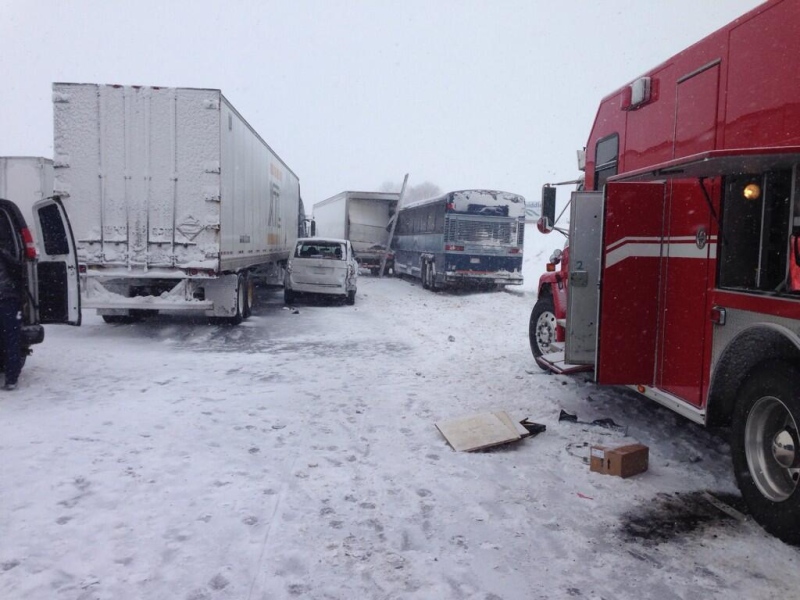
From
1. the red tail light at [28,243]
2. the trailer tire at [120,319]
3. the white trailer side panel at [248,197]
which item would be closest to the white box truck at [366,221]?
the white trailer side panel at [248,197]

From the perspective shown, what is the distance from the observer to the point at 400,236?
2956 cm

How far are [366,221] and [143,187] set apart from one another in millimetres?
19580

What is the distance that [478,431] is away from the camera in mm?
5801

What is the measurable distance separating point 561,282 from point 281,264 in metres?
16.0

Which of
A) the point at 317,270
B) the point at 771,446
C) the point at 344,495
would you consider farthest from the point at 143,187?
the point at 771,446

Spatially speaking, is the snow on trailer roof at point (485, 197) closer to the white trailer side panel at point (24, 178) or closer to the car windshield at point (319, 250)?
the car windshield at point (319, 250)

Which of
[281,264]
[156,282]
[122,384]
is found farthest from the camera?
[281,264]

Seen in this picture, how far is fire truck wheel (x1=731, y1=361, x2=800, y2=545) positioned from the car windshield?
44.2ft

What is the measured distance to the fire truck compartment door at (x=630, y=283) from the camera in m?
5.44

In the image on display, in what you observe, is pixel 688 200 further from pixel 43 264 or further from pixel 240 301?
pixel 240 301

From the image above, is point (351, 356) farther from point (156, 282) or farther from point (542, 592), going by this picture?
point (542, 592)

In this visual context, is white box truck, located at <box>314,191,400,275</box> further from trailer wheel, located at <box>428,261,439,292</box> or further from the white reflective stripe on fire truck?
the white reflective stripe on fire truck

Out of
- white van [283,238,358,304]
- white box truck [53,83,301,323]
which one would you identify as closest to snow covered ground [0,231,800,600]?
white box truck [53,83,301,323]

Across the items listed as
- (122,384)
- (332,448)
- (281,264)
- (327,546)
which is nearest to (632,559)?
(327,546)
